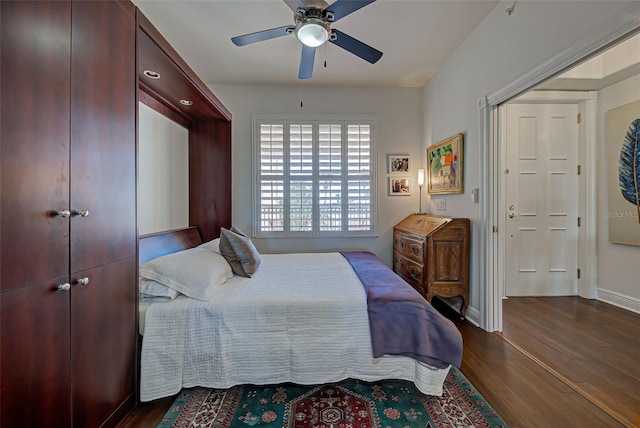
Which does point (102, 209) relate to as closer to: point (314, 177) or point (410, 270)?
point (314, 177)

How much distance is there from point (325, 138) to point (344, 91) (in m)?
0.76

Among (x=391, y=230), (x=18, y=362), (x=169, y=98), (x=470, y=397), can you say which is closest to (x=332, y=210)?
(x=391, y=230)

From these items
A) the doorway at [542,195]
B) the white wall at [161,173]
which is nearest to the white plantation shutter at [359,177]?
the doorway at [542,195]

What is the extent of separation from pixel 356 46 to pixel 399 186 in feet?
7.02

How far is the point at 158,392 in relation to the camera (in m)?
1.53

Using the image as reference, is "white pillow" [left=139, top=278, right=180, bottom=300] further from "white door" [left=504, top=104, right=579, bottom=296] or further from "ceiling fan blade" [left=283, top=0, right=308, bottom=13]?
"white door" [left=504, top=104, right=579, bottom=296]

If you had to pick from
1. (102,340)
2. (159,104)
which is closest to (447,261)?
(102,340)

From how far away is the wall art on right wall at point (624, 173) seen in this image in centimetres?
281

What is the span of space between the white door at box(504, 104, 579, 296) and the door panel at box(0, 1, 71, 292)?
13.6 feet

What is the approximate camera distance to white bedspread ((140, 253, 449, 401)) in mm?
1539

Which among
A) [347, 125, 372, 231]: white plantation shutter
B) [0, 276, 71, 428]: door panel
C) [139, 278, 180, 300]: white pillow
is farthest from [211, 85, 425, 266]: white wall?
[0, 276, 71, 428]: door panel

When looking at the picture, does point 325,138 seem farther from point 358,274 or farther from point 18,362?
point 18,362

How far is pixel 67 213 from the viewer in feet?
3.50

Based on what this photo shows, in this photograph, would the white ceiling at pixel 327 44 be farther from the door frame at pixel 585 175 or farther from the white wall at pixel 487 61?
the door frame at pixel 585 175
